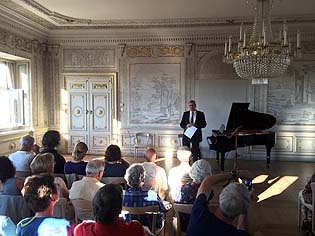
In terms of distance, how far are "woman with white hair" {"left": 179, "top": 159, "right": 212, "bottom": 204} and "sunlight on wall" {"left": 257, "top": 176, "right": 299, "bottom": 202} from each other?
2635 mm

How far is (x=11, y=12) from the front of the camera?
6594mm

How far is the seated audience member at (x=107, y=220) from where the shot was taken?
1.76 m

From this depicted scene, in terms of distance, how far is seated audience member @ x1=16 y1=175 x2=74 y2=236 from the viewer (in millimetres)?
1888

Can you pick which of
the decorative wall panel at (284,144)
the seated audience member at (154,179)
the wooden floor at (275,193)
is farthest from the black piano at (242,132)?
the seated audience member at (154,179)

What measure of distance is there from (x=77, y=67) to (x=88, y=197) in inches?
266

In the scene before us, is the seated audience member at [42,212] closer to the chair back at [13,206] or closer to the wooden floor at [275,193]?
the chair back at [13,206]

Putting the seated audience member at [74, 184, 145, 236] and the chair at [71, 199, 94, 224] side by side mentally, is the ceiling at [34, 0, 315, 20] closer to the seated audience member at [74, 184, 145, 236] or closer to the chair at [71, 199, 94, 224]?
A: the chair at [71, 199, 94, 224]

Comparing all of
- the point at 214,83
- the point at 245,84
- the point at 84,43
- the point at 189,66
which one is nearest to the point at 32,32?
the point at 84,43

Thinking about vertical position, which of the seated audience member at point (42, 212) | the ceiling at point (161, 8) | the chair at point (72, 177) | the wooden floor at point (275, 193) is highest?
the ceiling at point (161, 8)

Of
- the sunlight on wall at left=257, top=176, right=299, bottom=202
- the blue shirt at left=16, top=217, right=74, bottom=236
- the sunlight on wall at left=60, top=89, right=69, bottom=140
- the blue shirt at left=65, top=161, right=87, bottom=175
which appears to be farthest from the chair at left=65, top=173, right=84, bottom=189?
the sunlight on wall at left=60, top=89, right=69, bottom=140

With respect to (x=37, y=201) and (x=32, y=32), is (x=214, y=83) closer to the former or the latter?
(x=32, y=32)

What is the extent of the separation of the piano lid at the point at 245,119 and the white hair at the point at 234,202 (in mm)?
5175

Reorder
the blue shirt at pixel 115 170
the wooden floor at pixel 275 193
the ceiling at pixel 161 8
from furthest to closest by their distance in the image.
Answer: the ceiling at pixel 161 8 < the wooden floor at pixel 275 193 < the blue shirt at pixel 115 170

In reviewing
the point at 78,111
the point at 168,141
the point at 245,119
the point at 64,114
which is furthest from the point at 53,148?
the point at 64,114
